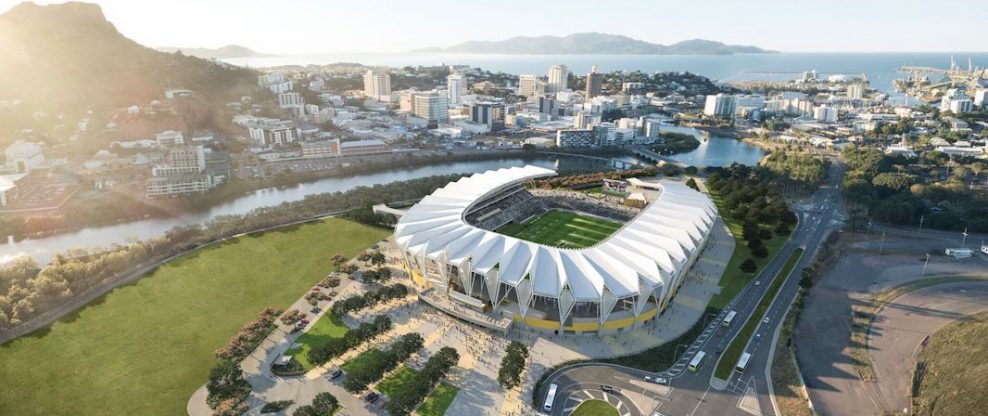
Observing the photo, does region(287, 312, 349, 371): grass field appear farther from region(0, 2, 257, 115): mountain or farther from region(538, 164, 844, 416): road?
region(0, 2, 257, 115): mountain

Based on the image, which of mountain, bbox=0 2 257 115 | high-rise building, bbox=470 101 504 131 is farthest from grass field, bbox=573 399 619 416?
mountain, bbox=0 2 257 115

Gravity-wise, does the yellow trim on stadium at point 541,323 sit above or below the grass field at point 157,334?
above

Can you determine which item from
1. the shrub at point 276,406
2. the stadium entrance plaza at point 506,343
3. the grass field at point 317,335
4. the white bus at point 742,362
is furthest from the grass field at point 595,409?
the grass field at point 317,335

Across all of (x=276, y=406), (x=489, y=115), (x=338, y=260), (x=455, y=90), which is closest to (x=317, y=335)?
(x=276, y=406)

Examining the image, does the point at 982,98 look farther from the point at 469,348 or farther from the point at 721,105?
the point at 469,348

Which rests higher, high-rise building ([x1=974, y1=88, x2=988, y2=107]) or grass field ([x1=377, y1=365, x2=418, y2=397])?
high-rise building ([x1=974, y1=88, x2=988, y2=107])

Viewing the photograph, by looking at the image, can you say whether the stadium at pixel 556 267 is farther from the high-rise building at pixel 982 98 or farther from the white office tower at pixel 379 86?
the high-rise building at pixel 982 98
